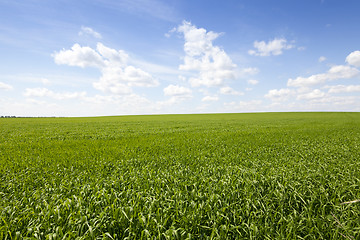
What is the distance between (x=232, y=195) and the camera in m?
4.75

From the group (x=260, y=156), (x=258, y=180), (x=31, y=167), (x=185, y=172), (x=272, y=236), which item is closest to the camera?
(x=272, y=236)

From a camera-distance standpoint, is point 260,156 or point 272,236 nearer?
point 272,236

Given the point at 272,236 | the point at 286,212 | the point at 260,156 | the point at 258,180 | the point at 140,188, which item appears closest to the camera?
the point at 272,236

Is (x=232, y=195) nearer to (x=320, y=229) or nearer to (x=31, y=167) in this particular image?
(x=320, y=229)

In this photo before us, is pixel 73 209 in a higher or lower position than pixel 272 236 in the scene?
higher

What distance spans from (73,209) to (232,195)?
13.4 ft

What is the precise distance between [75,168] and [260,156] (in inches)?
371

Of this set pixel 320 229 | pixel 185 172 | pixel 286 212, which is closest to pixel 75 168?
pixel 185 172

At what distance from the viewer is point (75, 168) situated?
7680 mm

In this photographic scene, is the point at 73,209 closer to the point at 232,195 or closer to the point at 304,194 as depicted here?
the point at 232,195

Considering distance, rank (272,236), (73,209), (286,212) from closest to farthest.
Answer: (272,236) → (73,209) → (286,212)

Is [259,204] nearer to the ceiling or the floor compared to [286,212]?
nearer to the ceiling

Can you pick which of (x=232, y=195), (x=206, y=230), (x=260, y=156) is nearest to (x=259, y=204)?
(x=232, y=195)

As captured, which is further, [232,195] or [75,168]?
[75,168]
